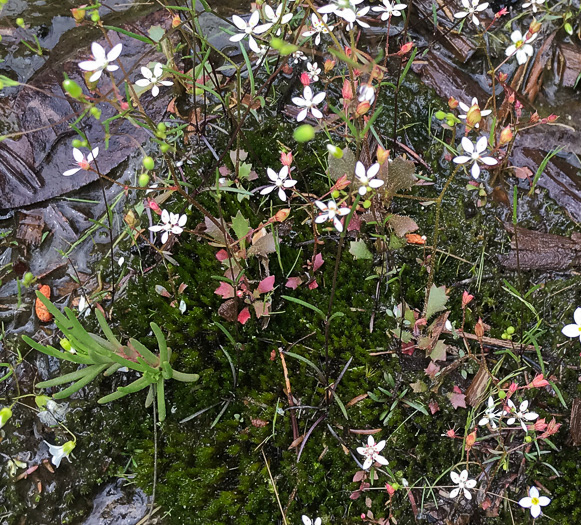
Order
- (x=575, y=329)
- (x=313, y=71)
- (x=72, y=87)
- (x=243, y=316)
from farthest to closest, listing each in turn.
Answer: (x=313, y=71) → (x=243, y=316) → (x=575, y=329) → (x=72, y=87)

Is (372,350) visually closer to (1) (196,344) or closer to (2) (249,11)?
(1) (196,344)

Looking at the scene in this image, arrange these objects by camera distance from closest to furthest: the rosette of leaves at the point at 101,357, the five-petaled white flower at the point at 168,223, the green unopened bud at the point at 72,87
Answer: the green unopened bud at the point at 72,87 < the rosette of leaves at the point at 101,357 < the five-petaled white flower at the point at 168,223

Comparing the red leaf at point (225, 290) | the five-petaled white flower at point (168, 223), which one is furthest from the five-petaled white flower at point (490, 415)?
the five-petaled white flower at point (168, 223)

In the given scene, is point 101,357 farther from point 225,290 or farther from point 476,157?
point 476,157

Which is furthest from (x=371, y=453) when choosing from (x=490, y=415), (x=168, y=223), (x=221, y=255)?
(x=168, y=223)

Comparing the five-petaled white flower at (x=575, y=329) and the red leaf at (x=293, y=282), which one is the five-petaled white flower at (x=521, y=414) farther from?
the red leaf at (x=293, y=282)

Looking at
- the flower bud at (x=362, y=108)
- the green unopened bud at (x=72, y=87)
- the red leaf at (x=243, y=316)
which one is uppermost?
the green unopened bud at (x=72, y=87)

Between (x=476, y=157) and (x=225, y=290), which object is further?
(x=225, y=290)

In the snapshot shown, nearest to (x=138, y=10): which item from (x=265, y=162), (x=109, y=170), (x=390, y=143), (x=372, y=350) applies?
(x=109, y=170)
